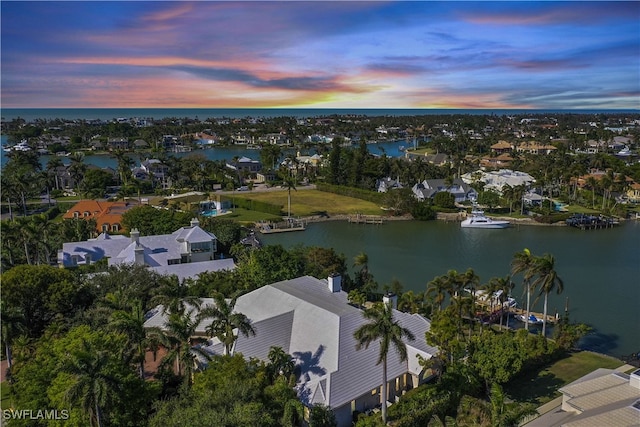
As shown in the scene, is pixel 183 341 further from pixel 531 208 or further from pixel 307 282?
pixel 531 208

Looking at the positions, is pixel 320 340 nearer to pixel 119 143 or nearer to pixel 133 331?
pixel 133 331

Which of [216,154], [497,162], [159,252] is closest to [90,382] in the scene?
[159,252]

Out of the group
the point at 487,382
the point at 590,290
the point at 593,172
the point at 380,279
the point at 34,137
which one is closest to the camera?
the point at 487,382

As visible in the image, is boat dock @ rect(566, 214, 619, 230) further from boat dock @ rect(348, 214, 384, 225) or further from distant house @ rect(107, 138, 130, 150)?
distant house @ rect(107, 138, 130, 150)

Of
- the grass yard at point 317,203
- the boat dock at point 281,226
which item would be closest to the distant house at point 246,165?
the grass yard at point 317,203

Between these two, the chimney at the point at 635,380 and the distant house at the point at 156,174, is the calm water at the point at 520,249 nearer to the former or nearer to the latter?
the chimney at the point at 635,380

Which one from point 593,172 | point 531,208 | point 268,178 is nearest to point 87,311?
point 531,208

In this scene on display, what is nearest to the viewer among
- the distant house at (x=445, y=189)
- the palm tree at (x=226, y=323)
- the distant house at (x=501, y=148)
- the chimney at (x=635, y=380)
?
the chimney at (x=635, y=380)
